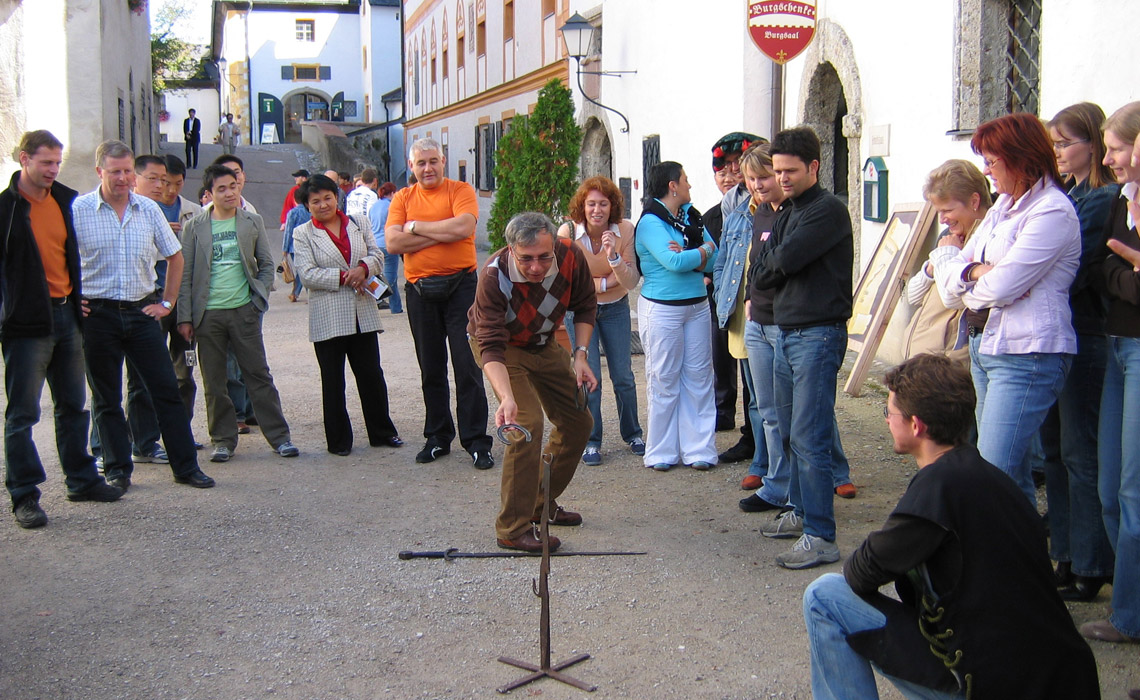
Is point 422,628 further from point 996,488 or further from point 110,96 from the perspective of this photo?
point 110,96

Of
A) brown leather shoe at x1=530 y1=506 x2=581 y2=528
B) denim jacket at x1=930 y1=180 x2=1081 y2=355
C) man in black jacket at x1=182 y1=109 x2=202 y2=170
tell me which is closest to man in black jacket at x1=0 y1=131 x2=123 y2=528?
brown leather shoe at x1=530 y1=506 x2=581 y2=528

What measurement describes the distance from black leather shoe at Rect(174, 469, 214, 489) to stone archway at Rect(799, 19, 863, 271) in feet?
18.5

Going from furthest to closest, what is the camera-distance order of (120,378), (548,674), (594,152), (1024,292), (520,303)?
(594,152) → (120,378) → (520,303) → (1024,292) → (548,674)

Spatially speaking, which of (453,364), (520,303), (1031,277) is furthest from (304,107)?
(1031,277)

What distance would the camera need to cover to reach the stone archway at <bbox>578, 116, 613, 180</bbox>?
20125 millimetres

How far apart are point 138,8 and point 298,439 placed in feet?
62.3

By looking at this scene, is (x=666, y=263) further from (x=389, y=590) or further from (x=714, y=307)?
(x=389, y=590)

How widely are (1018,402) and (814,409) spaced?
995 mm

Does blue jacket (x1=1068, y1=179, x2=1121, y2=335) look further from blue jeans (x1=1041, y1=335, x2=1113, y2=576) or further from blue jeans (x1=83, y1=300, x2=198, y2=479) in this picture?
blue jeans (x1=83, y1=300, x2=198, y2=479)

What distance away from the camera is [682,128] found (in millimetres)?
15289

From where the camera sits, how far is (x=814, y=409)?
4859mm

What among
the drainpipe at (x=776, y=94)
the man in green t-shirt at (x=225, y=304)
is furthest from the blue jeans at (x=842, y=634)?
the drainpipe at (x=776, y=94)

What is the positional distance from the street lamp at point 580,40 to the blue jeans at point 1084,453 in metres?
14.2

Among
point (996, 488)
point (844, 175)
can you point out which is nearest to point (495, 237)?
point (844, 175)
